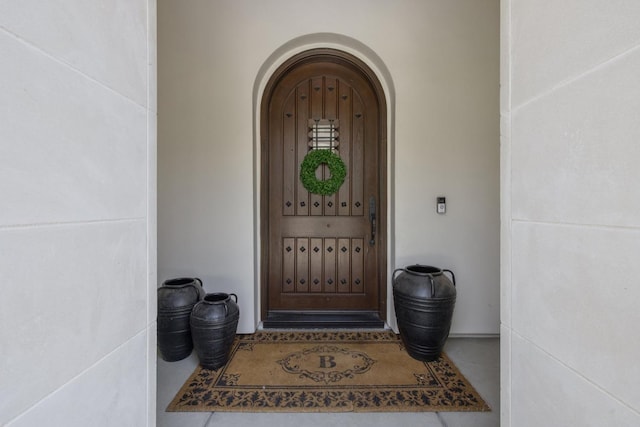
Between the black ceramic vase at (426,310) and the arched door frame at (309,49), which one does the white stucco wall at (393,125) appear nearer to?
the arched door frame at (309,49)

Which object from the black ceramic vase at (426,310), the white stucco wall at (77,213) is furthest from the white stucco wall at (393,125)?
the white stucco wall at (77,213)

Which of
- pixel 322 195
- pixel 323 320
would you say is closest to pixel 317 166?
pixel 322 195

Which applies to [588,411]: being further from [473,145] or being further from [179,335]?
[473,145]

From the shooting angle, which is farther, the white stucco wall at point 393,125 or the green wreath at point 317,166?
the green wreath at point 317,166

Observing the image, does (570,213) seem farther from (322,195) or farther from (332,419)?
(322,195)

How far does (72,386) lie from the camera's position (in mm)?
590

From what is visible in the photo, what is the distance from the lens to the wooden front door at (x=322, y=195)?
108 inches

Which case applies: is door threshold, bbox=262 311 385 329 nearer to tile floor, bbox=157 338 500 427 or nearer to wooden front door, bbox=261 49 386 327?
wooden front door, bbox=261 49 386 327

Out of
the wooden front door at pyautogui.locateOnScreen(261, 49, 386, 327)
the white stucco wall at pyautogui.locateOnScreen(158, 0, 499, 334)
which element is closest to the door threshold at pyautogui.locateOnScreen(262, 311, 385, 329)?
the wooden front door at pyautogui.locateOnScreen(261, 49, 386, 327)

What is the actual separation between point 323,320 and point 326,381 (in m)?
0.84

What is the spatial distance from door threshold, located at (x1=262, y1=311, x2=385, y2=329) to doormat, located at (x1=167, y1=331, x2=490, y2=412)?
0.80ft

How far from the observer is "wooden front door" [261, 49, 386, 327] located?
9.01 ft

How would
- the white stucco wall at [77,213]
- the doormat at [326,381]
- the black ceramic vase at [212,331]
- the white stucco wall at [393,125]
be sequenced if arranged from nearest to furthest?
1. the white stucco wall at [77,213]
2. the doormat at [326,381]
3. the black ceramic vase at [212,331]
4. the white stucco wall at [393,125]

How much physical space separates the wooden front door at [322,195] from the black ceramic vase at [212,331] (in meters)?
0.73
